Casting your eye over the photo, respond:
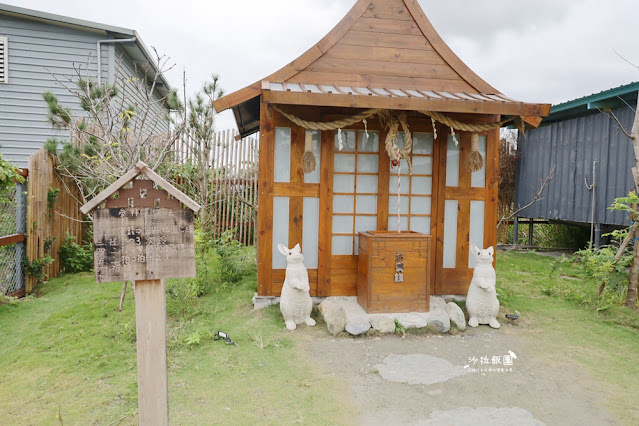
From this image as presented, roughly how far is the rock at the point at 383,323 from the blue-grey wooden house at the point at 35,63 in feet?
30.5

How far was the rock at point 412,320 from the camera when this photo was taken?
5031mm

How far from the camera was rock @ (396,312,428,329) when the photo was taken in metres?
5.03

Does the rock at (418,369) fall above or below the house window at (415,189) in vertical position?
below

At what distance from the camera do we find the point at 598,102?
878cm

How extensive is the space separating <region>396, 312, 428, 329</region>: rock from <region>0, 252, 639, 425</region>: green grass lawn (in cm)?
118

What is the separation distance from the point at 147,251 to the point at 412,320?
3.46 metres

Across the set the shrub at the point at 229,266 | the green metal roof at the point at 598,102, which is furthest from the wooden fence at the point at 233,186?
the green metal roof at the point at 598,102

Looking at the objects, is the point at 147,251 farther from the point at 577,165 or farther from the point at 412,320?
the point at 577,165

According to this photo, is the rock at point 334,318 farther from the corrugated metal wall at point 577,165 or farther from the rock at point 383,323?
the corrugated metal wall at point 577,165

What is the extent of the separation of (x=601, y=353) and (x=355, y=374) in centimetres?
278

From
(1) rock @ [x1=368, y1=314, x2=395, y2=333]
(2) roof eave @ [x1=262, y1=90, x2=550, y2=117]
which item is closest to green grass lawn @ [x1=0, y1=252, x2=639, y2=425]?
(1) rock @ [x1=368, y1=314, x2=395, y2=333]

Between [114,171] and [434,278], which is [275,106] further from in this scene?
[434,278]

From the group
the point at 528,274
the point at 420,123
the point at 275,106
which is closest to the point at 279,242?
the point at 275,106

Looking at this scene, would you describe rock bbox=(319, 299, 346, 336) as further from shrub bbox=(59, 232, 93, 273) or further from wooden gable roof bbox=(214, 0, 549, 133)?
shrub bbox=(59, 232, 93, 273)
